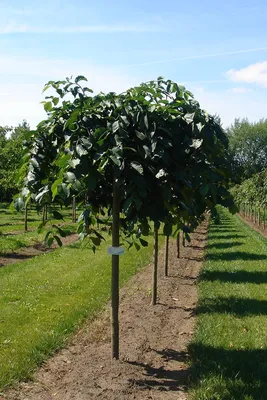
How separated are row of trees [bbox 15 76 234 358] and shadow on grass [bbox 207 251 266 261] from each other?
7.92m

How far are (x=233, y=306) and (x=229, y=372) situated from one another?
8.73ft

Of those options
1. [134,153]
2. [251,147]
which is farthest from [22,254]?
[251,147]

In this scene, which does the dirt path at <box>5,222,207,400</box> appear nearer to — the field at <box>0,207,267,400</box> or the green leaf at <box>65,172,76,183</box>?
the field at <box>0,207,267,400</box>

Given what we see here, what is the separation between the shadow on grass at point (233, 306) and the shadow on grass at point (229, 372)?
1563mm

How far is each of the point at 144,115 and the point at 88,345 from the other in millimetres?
2914

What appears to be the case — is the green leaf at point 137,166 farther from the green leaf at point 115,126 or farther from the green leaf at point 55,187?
the green leaf at point 55,187

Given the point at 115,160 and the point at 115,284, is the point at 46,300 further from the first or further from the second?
the point at 115,160

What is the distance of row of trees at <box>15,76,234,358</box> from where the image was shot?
354 centimetres

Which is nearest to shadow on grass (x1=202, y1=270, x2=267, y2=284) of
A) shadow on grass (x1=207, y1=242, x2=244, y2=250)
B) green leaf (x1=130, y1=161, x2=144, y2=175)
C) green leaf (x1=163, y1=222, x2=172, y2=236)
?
shadow on grass (x1=207, y1=242, x2=244, y2=250)

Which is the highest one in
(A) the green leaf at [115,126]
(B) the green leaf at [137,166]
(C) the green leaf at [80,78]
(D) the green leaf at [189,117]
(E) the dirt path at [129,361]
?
(C) the green leaf at [80,78]

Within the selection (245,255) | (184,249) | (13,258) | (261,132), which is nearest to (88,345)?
(13,258)

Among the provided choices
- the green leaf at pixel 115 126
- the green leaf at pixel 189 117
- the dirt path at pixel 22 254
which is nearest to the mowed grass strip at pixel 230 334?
the green leaf at pixel 189 117

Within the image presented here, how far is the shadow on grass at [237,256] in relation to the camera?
11594 mm

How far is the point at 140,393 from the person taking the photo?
396cm
